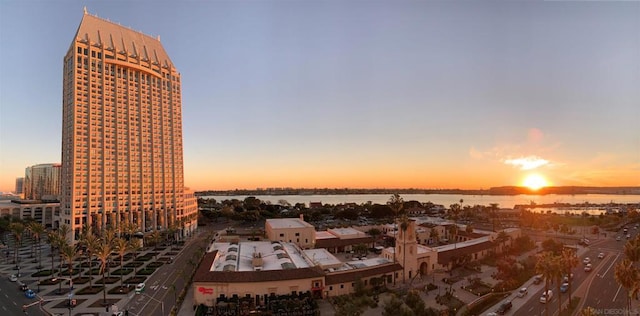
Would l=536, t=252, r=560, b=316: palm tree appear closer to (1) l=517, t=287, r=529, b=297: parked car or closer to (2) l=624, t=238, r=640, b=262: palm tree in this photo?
(1) l=517, t=287, r=529, b=297: parked car

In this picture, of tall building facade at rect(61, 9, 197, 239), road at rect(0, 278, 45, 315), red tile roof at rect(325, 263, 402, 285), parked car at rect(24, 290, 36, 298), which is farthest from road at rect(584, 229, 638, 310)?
tall building facade at rect(61, 9, 197, 239)

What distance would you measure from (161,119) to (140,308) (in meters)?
78.4

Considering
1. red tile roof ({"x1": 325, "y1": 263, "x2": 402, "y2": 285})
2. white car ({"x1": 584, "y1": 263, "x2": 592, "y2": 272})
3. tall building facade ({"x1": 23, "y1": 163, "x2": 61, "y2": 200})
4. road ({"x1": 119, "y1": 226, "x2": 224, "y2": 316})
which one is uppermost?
tall building facade ({"x1": 23, "y1": 163, "x2": 61, "y2": 200})

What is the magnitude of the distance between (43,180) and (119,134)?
374ft

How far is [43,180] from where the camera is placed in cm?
17462

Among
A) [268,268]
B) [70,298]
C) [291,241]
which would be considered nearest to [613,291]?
[268,268]

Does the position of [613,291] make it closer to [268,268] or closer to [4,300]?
[268,268]

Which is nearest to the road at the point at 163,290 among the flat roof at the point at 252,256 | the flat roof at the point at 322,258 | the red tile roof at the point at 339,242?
the flat roof at the point at 252,256

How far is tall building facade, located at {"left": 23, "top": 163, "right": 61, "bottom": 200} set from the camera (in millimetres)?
169500

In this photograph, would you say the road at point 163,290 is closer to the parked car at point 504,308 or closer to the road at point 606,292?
the parked car at point 504,308

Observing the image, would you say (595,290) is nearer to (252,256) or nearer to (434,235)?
(434,235)

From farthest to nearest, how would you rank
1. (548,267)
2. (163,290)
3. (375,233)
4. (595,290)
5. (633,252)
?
(375,233)
(163,290)
(595,290)
(633,252)
(548,267)

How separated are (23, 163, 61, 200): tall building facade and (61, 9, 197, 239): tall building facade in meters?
95.7

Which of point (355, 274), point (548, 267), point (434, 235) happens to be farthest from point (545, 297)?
point (434, 235)
